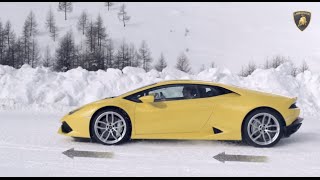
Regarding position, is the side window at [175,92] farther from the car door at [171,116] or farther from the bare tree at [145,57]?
the bare tree at [145,57]

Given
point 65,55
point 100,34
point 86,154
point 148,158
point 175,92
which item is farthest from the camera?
point 100,34

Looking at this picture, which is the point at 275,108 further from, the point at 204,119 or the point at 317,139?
the point at 317,139

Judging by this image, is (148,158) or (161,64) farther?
(161,64)

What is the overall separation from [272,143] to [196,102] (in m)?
1.39

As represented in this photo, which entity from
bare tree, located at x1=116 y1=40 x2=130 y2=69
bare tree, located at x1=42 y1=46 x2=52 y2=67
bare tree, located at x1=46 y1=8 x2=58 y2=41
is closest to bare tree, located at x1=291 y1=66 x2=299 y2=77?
bare tree, located at x1=116 y1=40 x2=130 y2=69

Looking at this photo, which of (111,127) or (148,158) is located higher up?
(111,127)

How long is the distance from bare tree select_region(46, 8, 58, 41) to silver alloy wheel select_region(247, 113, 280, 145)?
21.9 meters

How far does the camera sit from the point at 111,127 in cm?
649

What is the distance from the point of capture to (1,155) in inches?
226

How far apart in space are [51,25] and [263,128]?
24.8m

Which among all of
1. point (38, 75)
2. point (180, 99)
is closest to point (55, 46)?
point (38, 75)

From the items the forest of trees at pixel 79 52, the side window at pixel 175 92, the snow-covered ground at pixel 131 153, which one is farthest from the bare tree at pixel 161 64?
the side window at pixel 175 92

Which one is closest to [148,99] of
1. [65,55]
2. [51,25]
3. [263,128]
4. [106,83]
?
[263,128]

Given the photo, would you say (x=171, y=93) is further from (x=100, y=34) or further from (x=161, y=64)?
(x=100, y=34)
